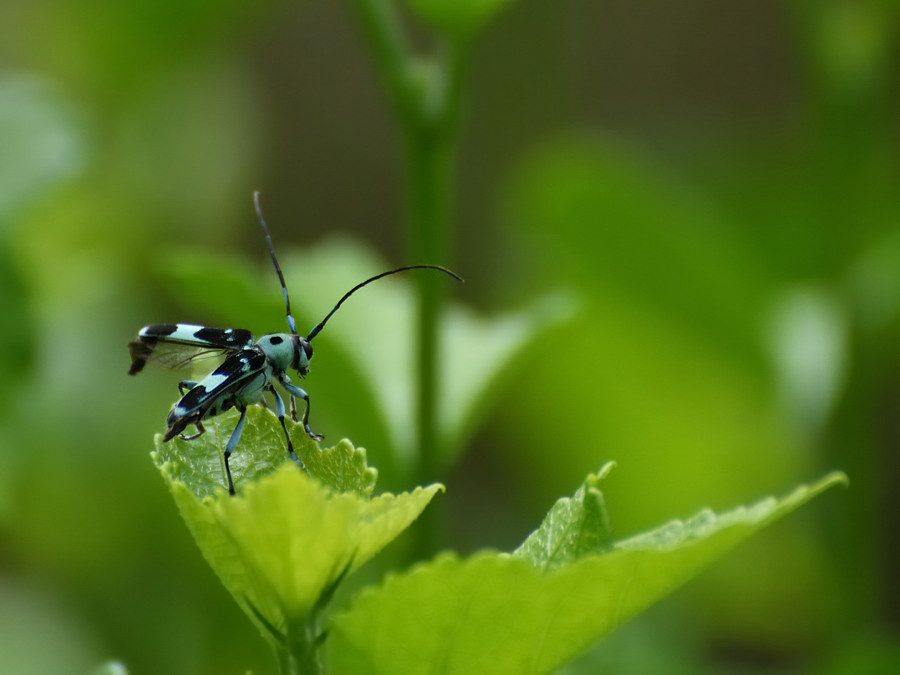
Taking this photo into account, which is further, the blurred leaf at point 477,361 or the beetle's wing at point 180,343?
the blurred leaf at point 477,361

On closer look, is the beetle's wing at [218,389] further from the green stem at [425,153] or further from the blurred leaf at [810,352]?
the blurred leaf at [810,352]

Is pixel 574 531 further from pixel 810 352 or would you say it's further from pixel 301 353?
pixel 810 352

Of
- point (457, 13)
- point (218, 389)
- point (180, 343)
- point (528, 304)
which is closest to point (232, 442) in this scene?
point (218, 389)

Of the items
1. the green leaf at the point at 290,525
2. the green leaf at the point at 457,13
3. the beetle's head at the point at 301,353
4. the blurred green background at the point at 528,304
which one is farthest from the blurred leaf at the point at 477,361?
the green leaf at the point at 290,525

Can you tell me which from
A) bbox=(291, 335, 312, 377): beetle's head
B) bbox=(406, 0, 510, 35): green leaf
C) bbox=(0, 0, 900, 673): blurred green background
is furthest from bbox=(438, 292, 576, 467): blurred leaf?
bbox=(406, 0, 510, 35): green leaf

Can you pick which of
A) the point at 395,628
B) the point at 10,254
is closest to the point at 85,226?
the point at 10,254

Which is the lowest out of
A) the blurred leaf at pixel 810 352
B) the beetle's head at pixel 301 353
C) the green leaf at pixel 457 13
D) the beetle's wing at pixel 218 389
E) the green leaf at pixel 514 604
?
the blurred leaf at pixel 810 352

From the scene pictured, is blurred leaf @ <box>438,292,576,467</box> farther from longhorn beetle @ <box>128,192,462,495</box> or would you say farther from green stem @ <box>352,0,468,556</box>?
longhorn beetle @ <box>128,192,462,495</box>
